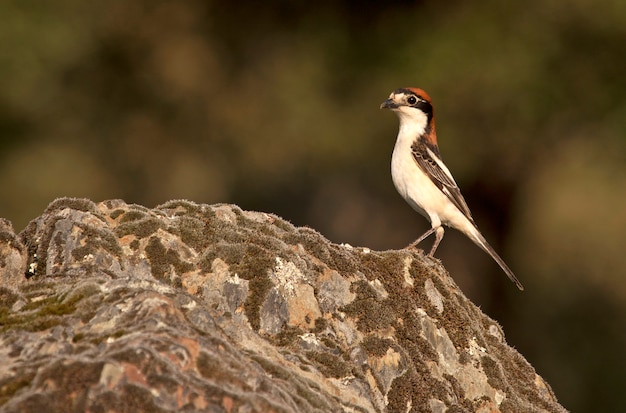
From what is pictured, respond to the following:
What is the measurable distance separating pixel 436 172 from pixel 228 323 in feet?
22.6

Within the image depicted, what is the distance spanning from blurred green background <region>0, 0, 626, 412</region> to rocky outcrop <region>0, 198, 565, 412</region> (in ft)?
34.8

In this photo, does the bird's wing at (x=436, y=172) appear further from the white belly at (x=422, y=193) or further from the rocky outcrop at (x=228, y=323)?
the rocky outcrop at (x=228, y=323)

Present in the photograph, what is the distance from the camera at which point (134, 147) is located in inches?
844

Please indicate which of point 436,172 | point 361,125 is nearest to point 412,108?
point 436,172

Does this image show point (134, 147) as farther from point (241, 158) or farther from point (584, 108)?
point (584, 108)

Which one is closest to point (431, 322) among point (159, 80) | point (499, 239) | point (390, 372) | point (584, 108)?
point (390, 372)

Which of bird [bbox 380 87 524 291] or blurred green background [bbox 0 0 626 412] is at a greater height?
blurred green background [bbox 0 0 626 412]

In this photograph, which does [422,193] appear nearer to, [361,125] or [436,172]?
[436,172]

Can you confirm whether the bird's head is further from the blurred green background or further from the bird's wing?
the blurred green background

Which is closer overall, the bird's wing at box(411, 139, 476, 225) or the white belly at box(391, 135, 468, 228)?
the white belly at box(391, 135, 468, 228)

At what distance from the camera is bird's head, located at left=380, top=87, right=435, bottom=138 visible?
1307 cm

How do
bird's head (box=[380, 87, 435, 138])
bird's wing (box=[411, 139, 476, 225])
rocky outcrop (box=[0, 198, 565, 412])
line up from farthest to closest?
bird's head (box=[380, 87, 435, 138]) < bird's wing (box=[411, 139, 476, 225]) < rocky outcrop (box=[0, 198, 565, 412])

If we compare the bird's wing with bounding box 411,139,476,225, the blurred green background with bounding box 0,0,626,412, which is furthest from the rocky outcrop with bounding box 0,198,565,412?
the blurred green background with bounding box 0,0,626,412

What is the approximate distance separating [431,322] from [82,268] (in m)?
2.74
